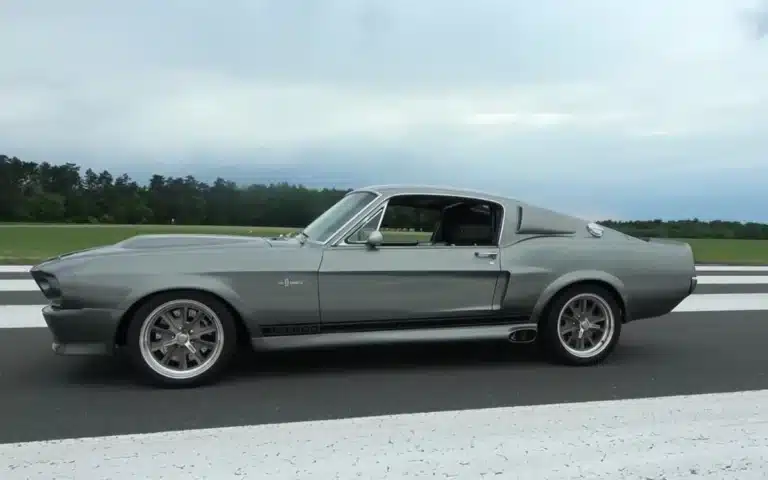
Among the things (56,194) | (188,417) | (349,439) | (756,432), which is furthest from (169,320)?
(56,194)

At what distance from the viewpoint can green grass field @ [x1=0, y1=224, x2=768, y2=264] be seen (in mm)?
20125

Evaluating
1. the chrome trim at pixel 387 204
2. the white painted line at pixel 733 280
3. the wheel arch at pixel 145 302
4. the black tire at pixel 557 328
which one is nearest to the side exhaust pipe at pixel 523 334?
the black tire at pixel 557 328

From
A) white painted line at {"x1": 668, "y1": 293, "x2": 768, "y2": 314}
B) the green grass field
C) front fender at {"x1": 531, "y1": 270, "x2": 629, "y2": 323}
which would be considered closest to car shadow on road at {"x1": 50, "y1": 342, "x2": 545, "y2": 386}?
front fender at {"x1": 531, "y1": 270, "x2": 629, "y2": 323}

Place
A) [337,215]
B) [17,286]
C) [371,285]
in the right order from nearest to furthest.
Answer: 1. [371,285]
2. [337,215]
3. [17,286]

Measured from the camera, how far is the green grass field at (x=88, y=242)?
20125 millimetres

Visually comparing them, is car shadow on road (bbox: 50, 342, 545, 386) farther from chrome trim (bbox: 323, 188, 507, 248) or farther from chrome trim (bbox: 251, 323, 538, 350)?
chrome trim (bbox: 323, 188, 507, 248)

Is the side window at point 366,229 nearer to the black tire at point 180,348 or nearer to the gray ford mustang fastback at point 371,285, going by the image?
the gray ford mustang fastback at point 371,285

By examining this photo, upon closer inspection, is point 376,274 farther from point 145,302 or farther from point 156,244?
point 156,244

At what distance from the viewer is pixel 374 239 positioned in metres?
5.34

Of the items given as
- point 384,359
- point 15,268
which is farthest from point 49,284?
point 15,268

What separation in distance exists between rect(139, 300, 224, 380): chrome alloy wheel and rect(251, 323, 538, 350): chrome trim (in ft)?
1.02

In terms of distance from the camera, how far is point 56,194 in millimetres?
40219

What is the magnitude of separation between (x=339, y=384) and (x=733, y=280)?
11.6 m

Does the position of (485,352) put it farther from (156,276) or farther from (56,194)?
(56,194)
